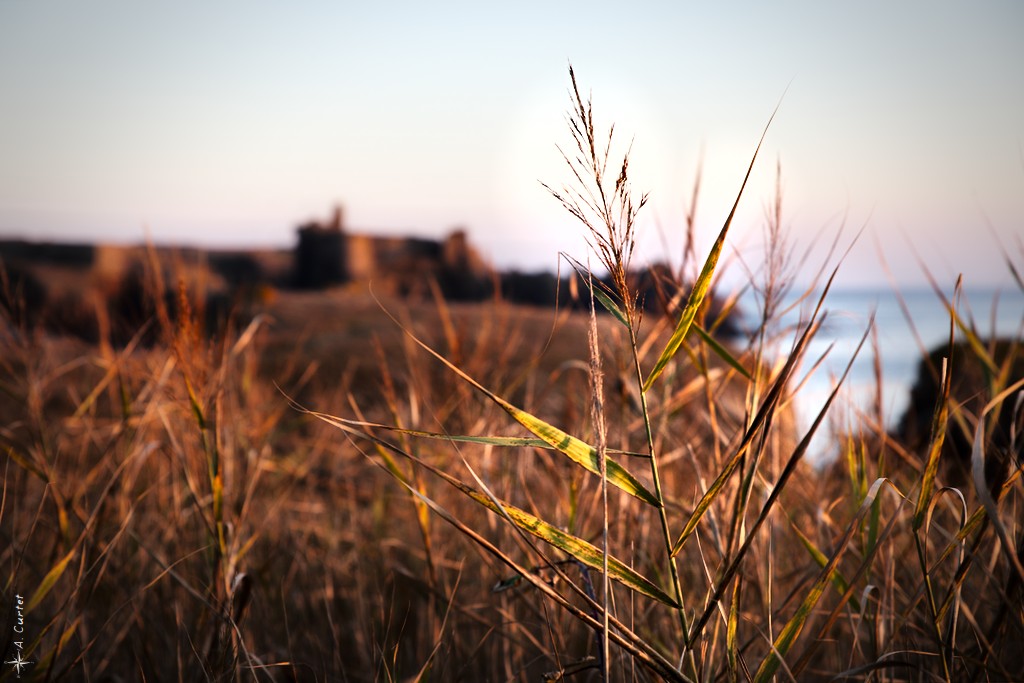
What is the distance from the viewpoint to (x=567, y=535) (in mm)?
596

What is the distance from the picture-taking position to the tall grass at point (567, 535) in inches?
24.2

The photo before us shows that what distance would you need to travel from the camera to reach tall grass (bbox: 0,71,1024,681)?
0.61 m

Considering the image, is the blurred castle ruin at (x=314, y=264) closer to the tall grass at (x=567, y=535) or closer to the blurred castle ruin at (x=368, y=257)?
the blurred castle ruin at (x=368, y=257)

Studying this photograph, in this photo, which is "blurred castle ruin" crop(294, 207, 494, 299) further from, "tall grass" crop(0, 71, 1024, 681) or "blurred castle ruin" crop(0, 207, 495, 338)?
"tall grass" crop(0, 71, 1024, 681)

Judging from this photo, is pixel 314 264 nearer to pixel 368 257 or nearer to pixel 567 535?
pixel 368 257

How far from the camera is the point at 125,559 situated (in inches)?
57.3

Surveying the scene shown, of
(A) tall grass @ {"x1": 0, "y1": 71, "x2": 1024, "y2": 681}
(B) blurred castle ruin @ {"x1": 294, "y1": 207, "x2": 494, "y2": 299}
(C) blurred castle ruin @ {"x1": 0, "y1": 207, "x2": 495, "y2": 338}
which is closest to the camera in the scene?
(A) tall grass @ {"x1": 0, "y1": 71, "x2": 1024, "y2": 681}

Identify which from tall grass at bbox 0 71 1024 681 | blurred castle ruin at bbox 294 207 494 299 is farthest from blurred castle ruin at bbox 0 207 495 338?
tall grass at bbox 0 71 1024 681

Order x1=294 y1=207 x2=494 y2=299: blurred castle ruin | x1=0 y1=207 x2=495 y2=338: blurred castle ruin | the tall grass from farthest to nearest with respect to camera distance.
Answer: x1=294 y1=207 x2=494 y2=299: blurred castle ruin, x1=0 y1=207 x2=495 y2=338: blurred castle ruin, the tall grass

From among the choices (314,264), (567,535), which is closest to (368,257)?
(314,264)

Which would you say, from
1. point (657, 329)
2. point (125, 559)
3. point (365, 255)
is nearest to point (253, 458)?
point (125, 559)

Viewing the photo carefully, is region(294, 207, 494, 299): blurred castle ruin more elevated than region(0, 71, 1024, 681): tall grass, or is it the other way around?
region(294, 207, 494, 299): blurred castle ruin

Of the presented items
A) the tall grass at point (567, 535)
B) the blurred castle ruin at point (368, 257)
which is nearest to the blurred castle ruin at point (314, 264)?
the blurred castle ruin at point (368, 257)

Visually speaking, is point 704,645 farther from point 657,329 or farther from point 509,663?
point 657,329
